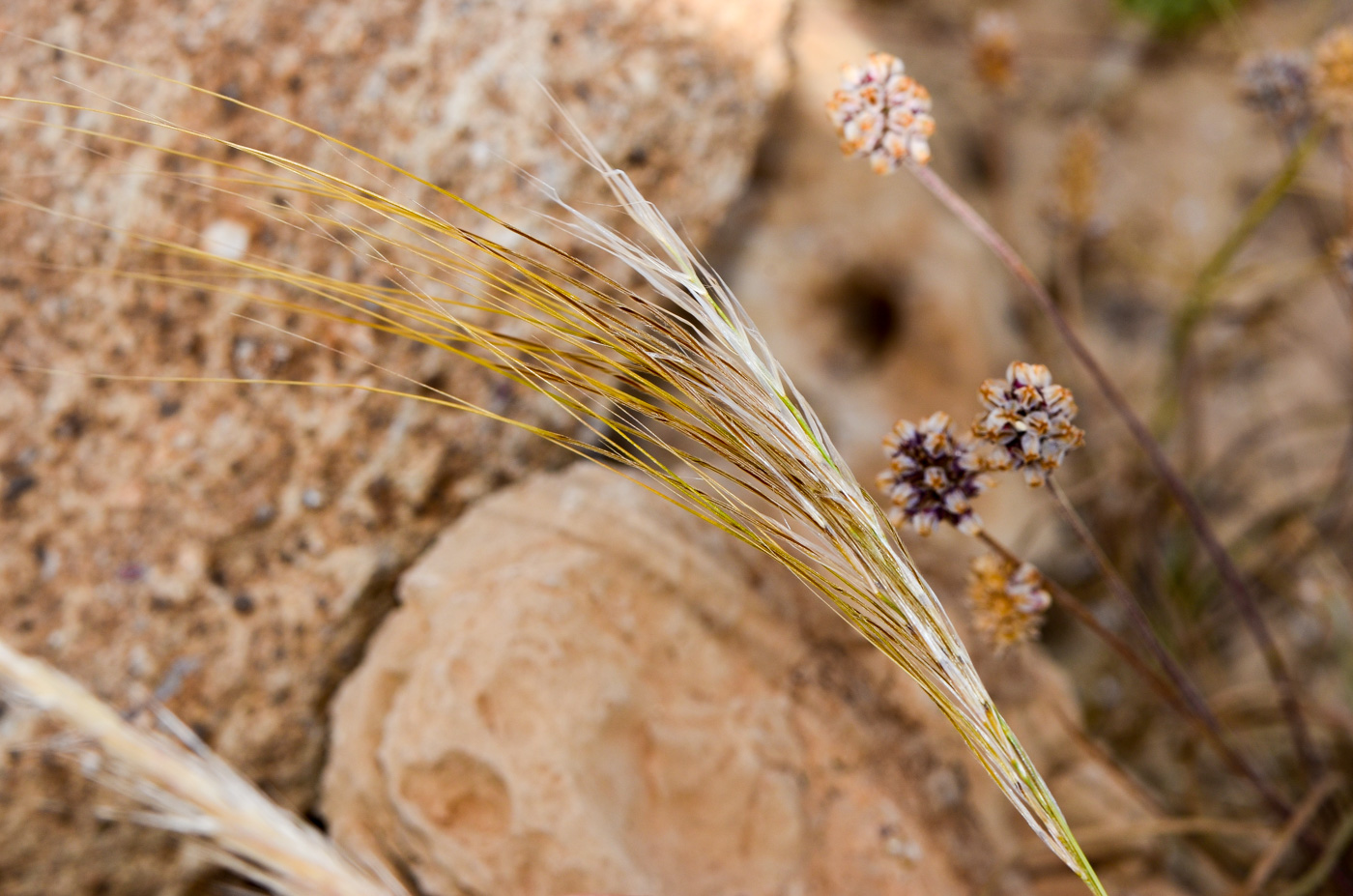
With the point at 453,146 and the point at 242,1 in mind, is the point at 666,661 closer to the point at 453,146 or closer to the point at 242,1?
the point at 453,146

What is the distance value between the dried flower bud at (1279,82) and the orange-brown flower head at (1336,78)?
50 mm

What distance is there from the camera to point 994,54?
163cm

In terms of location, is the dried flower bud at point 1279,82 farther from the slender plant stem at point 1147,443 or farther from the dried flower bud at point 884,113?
the dried flower bud at point 884,113

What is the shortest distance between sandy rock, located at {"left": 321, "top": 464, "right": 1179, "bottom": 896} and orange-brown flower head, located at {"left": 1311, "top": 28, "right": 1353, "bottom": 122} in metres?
0.90

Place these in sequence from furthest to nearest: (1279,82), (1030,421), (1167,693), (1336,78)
A: (1279,82) → (1336,78) → (1167,693) → (1030,421)

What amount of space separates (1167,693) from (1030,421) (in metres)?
0.55

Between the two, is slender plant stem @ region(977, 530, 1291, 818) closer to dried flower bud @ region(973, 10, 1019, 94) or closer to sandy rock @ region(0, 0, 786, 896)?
sandy rock @ region(0, 0, 786, 896)

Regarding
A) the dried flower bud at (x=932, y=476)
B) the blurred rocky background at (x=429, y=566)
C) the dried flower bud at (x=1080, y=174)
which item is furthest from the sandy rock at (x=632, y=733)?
the dried flower bud at (x=1080, y=174)

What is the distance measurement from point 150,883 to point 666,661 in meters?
0.83

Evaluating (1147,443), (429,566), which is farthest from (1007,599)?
(429,566)

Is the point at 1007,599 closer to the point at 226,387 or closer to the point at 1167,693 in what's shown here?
the point at 1167,693

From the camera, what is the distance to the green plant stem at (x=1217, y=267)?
1.17m

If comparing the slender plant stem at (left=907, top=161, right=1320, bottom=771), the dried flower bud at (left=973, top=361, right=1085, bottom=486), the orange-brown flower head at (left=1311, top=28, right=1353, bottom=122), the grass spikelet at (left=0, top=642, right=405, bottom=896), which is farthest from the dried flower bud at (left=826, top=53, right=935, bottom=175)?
the grass spikelet at (left=0, top=642, right=405, bottom=896)

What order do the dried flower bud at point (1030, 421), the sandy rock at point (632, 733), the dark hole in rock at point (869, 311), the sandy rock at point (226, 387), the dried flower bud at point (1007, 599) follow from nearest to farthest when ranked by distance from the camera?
the dried flower bud at point (1030, 421) < the dried flower bud at point (1007, 599) < the sandy rock at point (632, 733) < the sandy rock at point (226, 387) < the dark hole in rock at point (869, 311)
